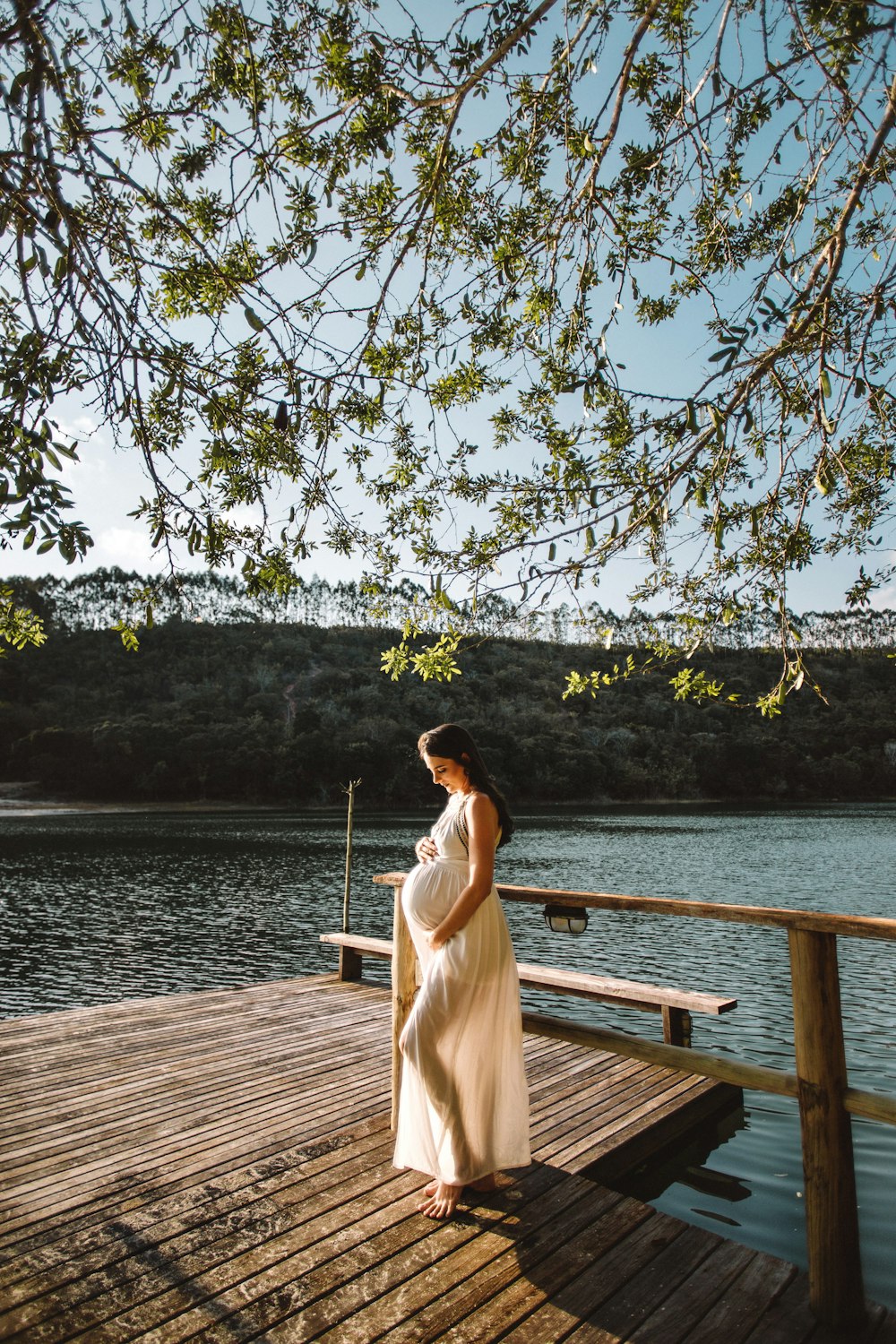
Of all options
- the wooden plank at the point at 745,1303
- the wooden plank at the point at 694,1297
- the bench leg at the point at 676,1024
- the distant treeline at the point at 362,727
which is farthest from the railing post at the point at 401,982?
the distant treeline at the point at 362,727

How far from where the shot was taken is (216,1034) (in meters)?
5.88

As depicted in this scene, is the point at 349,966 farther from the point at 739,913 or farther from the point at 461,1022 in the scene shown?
the point at 739,913

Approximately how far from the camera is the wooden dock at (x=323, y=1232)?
237 centimetres

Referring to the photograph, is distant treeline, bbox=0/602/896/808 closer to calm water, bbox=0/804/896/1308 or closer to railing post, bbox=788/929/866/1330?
calm water, bbox=0/804/896/1308

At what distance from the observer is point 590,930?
17.5 m

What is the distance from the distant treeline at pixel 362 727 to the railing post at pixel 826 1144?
193 feet

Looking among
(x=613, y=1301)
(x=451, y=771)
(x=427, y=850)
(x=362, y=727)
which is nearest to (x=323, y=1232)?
(x=613, y=1301)

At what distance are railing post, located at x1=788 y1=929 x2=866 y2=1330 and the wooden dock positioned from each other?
0.35 feet

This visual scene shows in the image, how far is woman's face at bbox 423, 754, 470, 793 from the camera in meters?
3.15

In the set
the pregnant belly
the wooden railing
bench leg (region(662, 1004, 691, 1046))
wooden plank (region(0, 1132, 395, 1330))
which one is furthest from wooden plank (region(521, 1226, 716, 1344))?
bench leg (region(662, 1004, 691, 1046))

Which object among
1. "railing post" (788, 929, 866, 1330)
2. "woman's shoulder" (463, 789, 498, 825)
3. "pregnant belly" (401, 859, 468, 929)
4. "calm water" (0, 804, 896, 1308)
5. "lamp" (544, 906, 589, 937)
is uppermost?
"woman's shoulder" (463, 789, 498, 825)

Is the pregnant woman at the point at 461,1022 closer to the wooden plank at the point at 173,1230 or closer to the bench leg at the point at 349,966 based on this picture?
the wooden plank at the point at 173,1230

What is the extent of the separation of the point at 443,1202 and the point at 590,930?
1533 cm

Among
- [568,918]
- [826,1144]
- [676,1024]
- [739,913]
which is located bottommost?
[676,1024]
